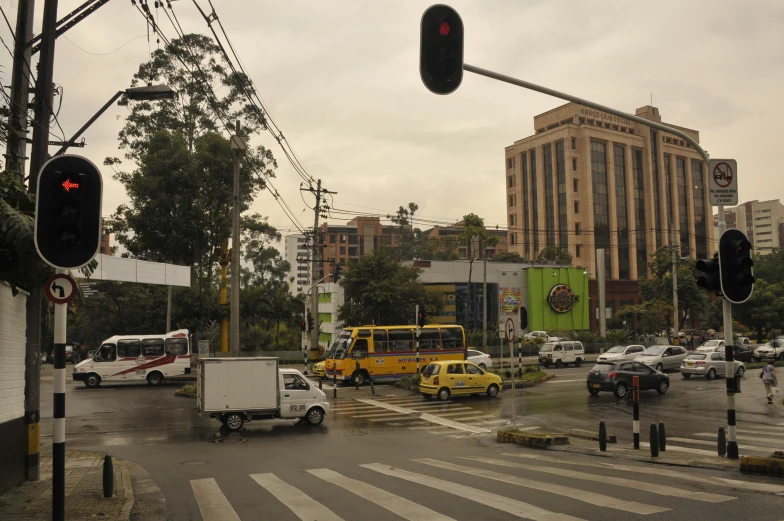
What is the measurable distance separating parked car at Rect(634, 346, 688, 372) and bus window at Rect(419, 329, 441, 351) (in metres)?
11.8

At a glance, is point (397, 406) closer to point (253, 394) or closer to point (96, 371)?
point (253, 394)

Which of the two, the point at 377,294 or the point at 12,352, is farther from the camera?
the point at 377,294

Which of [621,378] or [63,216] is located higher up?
[63,216]

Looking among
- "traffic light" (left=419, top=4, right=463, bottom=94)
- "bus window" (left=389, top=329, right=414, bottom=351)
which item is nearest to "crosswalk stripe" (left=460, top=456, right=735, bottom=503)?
"traffic light" (left=419, top=4, right=463, bottom=94)

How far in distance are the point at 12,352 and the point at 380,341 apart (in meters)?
24.9

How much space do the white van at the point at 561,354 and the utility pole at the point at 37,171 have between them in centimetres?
3883

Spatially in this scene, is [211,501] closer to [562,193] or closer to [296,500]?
[296,500]

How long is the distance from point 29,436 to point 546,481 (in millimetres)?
9073

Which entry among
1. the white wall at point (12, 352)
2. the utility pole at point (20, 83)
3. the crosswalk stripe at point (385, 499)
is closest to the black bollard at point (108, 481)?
the white wall at point (12, 352)

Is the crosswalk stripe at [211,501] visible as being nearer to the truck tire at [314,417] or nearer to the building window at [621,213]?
the truck tire at [314,417]

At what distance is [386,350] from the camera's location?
1388 inches

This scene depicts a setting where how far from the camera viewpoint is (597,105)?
34.5 feet

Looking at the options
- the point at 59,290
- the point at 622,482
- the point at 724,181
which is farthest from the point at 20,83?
the point at 724,181

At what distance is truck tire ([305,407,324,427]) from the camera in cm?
2061
